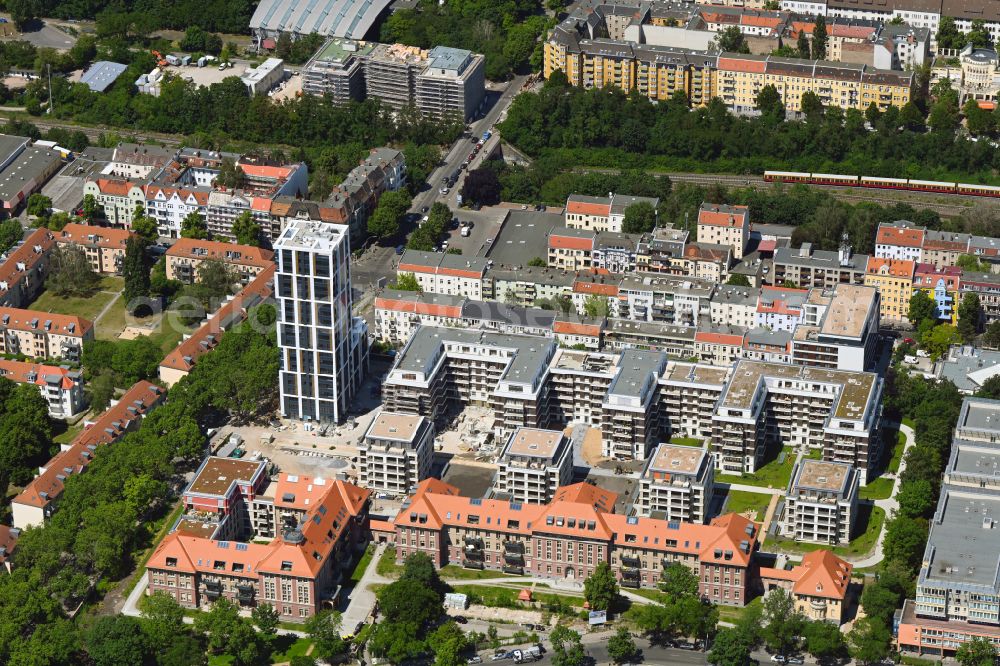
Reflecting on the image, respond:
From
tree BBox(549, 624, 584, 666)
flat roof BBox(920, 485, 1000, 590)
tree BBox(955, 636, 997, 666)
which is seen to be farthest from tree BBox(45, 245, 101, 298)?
tree BBox(955, 636, 997, 666)

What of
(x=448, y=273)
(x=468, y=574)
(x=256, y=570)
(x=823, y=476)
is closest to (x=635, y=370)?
(x=823, y=476)

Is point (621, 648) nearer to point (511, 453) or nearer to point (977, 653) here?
point (511, 453)

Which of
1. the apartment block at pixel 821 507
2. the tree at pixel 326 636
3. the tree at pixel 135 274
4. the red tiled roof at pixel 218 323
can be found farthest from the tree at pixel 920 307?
the tree at pixel 135 274

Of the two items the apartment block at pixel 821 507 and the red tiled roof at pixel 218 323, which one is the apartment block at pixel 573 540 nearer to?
the apartment block at pixel 821 507

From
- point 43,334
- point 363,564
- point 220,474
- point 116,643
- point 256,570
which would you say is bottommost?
point 363,564

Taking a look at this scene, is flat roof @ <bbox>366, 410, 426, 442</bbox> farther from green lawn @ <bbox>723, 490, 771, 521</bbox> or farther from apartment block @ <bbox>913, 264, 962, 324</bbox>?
apartment block @ <bbox>913, 264, 962, 324</bbox>

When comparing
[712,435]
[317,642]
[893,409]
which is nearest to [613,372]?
[712,435]

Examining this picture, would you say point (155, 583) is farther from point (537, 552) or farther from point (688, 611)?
point (688, 611)
